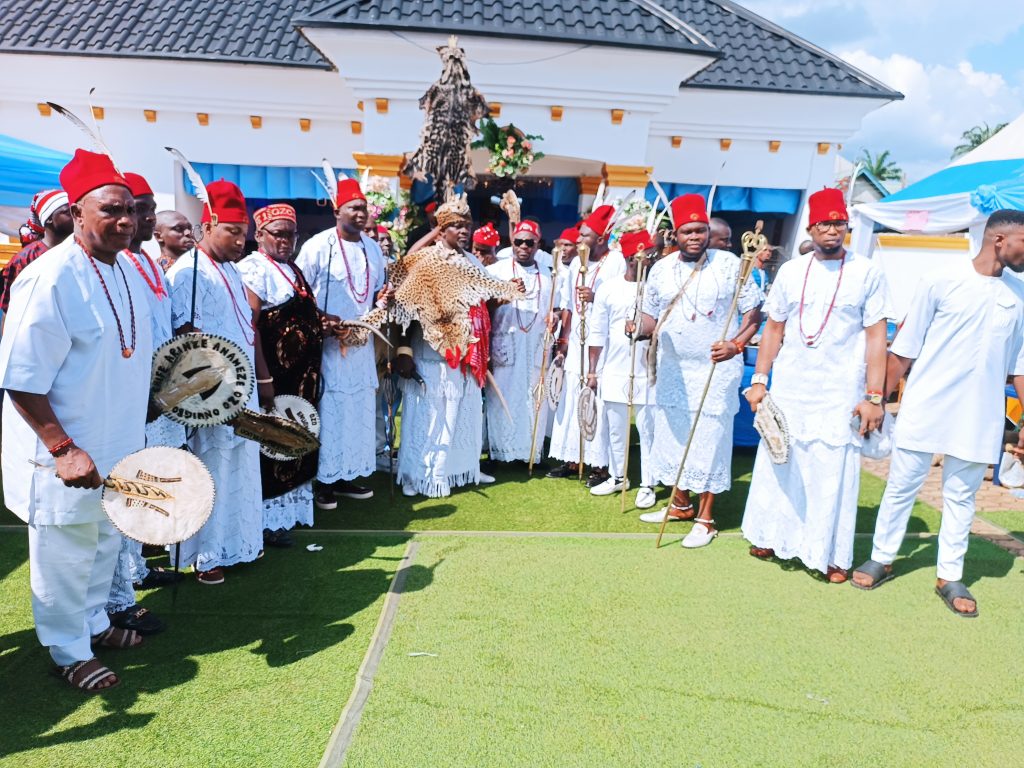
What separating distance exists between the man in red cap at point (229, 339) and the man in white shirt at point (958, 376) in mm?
3591

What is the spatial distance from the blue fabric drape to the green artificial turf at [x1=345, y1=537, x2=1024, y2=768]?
6.18 meters

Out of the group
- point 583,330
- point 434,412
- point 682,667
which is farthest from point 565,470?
point 682,667

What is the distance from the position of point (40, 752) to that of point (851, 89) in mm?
11805

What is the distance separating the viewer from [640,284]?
4.81 m

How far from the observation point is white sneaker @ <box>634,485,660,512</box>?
521 centimetres

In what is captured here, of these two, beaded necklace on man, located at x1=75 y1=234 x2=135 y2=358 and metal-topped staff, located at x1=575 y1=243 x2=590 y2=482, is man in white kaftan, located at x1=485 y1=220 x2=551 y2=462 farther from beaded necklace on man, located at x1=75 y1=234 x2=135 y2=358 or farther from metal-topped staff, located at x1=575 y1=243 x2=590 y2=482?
beaded necklace on man, located at x1=75 y1=234 x2=135 y2=358

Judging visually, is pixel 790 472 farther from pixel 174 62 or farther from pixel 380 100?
pixel 174 62

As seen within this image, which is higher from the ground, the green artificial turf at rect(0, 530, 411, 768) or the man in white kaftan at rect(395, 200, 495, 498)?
the man in white kaftan at rect(395, 200, 495, 498)

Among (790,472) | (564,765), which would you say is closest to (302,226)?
(790,472)

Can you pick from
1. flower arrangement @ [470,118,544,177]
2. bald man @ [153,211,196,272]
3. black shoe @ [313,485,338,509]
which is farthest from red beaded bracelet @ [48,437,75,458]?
flower arrangement @ [470,118,544,177]

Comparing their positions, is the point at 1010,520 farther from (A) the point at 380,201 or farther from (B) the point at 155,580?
(B) the point at 155,580

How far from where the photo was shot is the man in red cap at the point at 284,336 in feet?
13.3

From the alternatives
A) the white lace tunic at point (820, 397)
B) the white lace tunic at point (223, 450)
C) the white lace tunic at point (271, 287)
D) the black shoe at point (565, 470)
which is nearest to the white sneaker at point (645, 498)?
the black shoe at point (565, 470)

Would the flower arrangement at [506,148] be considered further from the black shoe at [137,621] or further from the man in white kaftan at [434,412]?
the black shoe at [137,621]
